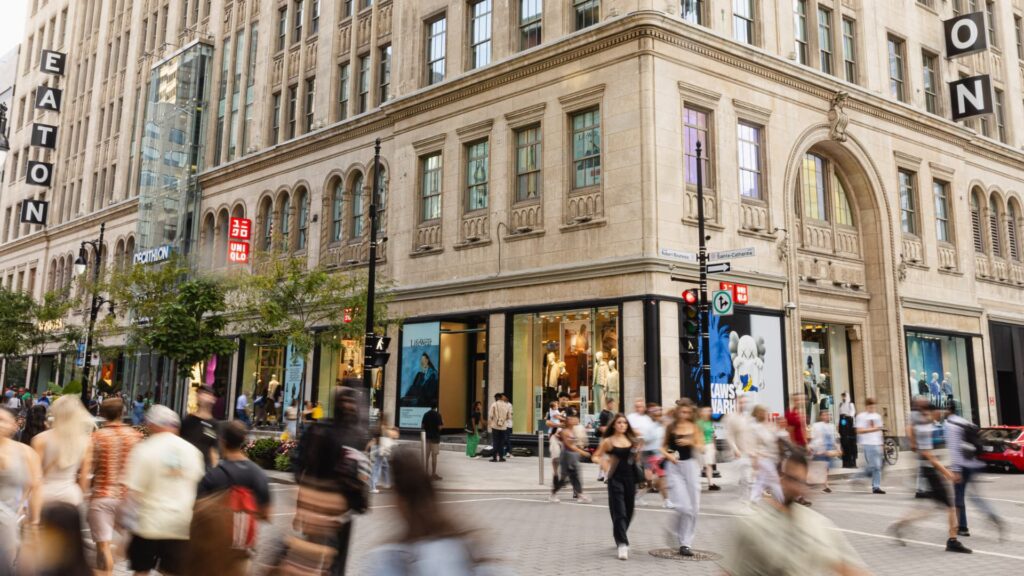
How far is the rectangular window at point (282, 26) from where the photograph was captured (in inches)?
1527

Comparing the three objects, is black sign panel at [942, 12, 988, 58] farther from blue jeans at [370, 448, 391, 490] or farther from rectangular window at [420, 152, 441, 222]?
blue jeans at [370, 448, 391, 490]

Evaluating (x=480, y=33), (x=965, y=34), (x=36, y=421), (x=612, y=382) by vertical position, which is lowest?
(x=36, y=421)

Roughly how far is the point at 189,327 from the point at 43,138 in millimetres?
34691

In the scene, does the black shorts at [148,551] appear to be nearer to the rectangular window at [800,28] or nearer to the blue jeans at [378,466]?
the blue jeans at [378,466]

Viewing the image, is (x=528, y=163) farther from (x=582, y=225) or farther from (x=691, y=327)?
(x=691, y=327)

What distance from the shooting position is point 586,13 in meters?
25.5

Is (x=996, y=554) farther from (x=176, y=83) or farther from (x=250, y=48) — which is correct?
(x=176, y=83)

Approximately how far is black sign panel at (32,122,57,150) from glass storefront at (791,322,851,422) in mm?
52109

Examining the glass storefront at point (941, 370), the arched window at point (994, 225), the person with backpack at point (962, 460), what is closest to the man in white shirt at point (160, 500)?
the person with backpack at point (962, 460)

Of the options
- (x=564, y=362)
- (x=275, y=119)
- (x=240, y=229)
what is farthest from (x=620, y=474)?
(x=275, y=119)

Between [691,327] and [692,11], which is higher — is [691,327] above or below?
below

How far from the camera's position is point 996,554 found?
10.1 metres

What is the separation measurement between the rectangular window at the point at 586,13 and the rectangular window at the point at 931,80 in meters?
16.3

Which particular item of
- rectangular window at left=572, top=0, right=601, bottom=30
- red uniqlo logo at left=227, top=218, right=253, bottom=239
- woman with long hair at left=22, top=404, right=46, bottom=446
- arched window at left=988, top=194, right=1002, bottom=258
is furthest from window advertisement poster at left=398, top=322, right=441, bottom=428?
arched window at left=988, top=194, right=1002, bottom=258
